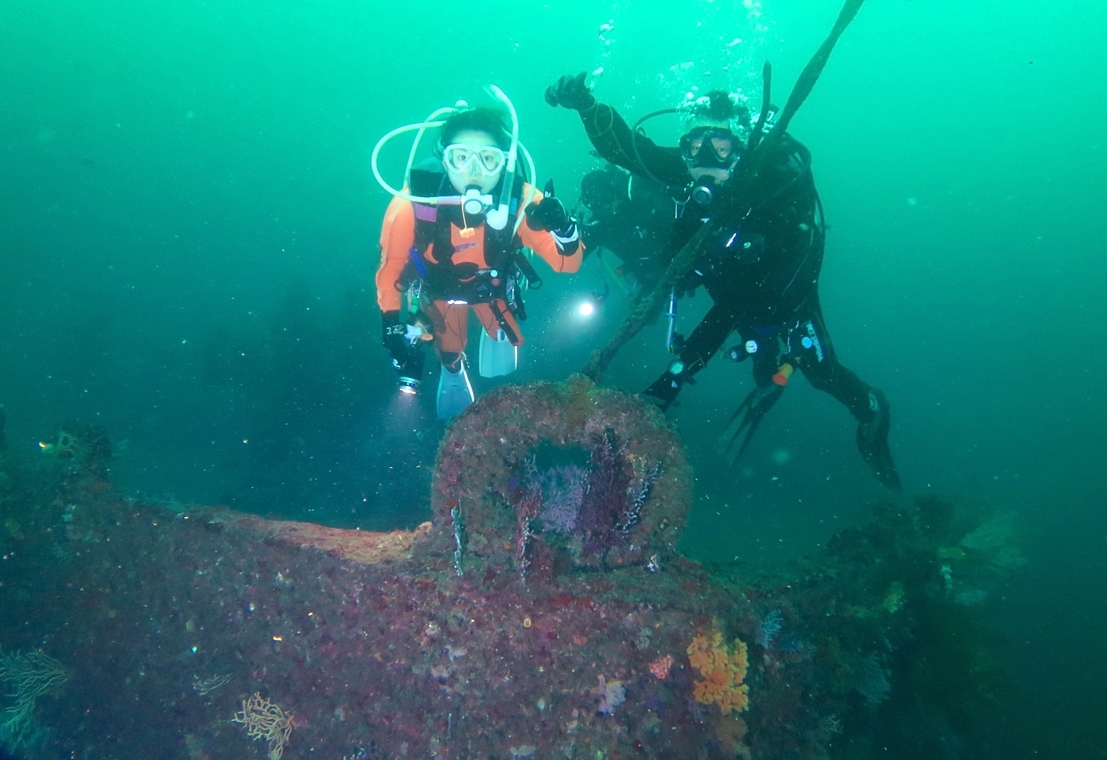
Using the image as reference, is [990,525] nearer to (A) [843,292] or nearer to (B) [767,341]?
(B) [767,341]

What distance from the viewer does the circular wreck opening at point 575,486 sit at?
284cm

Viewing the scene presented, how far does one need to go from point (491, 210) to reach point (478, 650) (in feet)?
12.4

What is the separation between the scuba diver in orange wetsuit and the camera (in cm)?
461

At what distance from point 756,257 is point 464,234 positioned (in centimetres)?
310

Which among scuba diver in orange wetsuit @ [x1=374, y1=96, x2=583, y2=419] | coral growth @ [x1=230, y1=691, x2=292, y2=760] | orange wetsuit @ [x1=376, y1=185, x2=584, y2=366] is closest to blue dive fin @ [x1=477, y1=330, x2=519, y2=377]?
scuba diver in orange wetsuit @ [x1=374, y1=96, x2=583, y2=419]

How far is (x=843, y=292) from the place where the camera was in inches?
1815

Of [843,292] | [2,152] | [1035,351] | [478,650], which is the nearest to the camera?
[478,650]

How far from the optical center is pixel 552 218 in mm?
4254

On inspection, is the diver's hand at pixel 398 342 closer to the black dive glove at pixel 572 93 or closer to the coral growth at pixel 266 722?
the black dive glove at pixel 572 93

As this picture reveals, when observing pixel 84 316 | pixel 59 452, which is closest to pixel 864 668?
pixel 59 452

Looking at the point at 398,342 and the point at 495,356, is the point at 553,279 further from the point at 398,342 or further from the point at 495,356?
the point at 398,342

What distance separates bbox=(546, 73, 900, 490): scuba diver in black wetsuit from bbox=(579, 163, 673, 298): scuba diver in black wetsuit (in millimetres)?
1989

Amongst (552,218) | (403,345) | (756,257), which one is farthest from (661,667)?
(756,257)

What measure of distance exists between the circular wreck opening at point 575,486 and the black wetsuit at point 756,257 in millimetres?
1966
